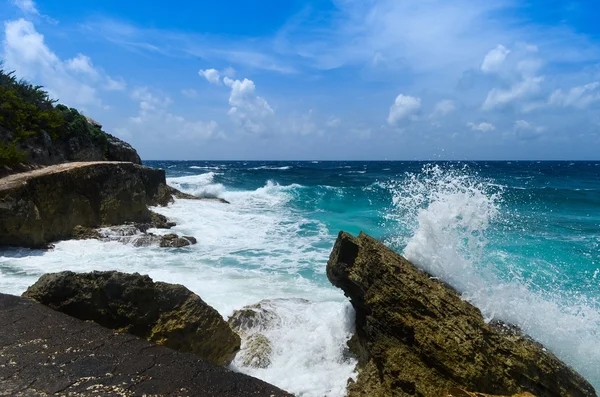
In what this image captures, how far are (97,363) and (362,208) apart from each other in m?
22.1

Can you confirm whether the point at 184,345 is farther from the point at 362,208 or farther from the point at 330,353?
the point at 362,208

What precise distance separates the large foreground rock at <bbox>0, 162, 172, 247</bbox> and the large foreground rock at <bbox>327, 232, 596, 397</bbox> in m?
8.80

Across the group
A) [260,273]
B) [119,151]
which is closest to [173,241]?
[260,273]

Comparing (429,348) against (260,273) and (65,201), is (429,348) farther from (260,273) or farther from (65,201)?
(65,201)

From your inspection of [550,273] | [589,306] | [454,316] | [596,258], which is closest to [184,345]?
[454,316]

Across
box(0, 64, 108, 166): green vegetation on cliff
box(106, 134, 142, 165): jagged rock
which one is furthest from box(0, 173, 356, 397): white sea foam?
box(106, 134, 142, 165): jagged rock

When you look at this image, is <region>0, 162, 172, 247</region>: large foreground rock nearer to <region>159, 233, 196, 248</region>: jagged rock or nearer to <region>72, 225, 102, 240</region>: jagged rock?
<region>72, 225, 102, 240</region>: jagged rock

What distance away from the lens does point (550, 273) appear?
1035 cm

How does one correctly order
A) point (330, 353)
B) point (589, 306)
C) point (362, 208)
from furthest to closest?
point (362, 208), point (589, 306), point (330, 353)

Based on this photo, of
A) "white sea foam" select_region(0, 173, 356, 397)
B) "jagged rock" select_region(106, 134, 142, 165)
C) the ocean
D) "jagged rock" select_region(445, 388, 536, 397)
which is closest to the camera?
"jagged rock" select_region(445, 388, 536, 397)

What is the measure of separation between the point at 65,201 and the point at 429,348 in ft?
35.8

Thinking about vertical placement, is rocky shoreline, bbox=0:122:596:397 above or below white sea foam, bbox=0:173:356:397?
above

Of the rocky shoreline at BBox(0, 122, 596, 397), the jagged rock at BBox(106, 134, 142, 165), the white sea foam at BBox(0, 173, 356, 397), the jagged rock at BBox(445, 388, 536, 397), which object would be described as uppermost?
the jagged rock at BBox(106, 134, 142, 165)

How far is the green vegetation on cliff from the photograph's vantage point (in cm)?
1238
